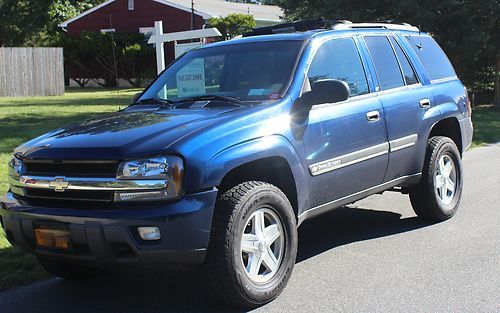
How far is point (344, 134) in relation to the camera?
16.2 feet

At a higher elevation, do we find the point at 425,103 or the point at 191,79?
the point at 191,79

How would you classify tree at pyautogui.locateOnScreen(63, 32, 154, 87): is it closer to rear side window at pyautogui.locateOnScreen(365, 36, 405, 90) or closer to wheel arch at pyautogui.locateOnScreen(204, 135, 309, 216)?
rear side window at pyautogui.locateOnScreen(365, 36, 405, 90)

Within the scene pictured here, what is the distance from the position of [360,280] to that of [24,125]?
10289 millimetres

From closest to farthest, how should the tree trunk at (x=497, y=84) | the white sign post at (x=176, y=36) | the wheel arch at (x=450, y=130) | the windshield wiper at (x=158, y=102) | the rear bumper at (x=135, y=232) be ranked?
the rear bumper at (x=135, y=232)
the windshield wiper at (x=158, y=102)
the wheel arch at (x=450, y=130)
the white sign post at (x=176, y=36)
the tree trunk at (x=497, y=84)

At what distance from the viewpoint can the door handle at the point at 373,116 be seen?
5219 mm

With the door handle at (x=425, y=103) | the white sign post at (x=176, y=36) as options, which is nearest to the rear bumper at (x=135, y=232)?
the door handle at (x=425, y=103)

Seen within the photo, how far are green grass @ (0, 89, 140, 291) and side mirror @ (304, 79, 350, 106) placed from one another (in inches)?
105

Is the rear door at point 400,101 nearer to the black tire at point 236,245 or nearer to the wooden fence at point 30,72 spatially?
the black tire at point 236,245

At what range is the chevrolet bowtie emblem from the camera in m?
3.88

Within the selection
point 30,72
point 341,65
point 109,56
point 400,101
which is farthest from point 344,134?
point 109,56

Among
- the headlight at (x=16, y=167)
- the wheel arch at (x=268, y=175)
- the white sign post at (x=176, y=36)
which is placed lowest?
the wheel arch at (x=268, y=175)

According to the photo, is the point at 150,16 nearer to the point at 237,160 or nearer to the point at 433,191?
the point at 433,191

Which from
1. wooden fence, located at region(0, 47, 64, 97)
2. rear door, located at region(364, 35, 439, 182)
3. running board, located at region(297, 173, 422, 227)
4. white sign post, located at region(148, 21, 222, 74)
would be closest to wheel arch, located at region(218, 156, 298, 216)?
running board, located at region(297, 173, 422, 227)

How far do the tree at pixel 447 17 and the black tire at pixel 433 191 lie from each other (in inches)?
416
